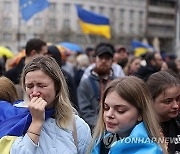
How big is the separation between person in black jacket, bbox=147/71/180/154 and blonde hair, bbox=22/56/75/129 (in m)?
0.79

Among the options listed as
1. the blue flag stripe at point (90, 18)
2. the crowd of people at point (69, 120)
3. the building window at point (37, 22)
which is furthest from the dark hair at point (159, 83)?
the building window at point (37, 22)

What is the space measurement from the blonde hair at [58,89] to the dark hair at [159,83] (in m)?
0.81

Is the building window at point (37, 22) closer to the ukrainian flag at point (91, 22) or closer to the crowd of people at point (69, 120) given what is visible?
the ukrainian flag at point (91, 22)

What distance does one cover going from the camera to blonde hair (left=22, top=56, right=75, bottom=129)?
8.71 ft

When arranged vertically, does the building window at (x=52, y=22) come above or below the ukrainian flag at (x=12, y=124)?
below

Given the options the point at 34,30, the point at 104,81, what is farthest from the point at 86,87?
the point at 34,30

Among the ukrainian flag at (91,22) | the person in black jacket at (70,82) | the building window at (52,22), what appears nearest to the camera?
the person in black jacket at (70,82)

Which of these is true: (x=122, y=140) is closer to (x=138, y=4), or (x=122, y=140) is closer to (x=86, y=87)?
(x=86, y=87)

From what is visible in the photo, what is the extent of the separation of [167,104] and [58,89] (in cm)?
91

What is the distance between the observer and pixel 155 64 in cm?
709

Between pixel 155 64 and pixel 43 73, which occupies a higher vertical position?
pixel 43 73

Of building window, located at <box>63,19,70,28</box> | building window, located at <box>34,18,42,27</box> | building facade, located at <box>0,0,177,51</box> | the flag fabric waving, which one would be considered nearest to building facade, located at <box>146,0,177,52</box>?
building facade, located at <box>0,0,177,51</box>

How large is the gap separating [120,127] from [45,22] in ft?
231

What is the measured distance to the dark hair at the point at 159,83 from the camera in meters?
3.25
